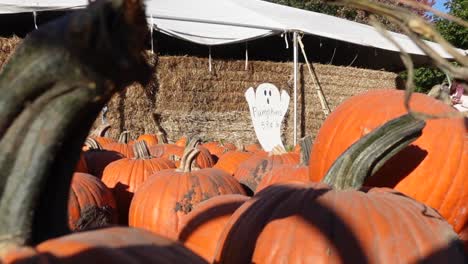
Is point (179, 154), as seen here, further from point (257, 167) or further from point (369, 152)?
point (369, 152)

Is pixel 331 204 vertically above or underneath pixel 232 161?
above

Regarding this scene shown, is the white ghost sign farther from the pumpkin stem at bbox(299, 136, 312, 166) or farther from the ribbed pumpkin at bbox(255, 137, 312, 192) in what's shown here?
the ribbed pumpkin at bbox(255, 137, 312, 192)

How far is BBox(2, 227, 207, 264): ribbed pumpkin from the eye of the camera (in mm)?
899

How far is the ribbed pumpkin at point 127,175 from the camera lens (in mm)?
4328

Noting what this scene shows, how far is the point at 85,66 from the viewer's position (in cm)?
86

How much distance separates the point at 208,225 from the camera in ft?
7.72

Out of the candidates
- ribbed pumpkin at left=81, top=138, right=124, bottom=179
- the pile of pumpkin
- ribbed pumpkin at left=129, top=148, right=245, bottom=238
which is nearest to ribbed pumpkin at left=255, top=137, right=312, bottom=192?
the pile of pumpkin

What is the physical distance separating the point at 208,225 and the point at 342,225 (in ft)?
2.73

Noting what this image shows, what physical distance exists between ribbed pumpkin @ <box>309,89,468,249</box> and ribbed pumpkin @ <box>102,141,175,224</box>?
2.05 meters

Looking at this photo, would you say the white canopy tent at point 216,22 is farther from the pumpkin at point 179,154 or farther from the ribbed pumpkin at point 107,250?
the ribbed pumpkin at point 107,250

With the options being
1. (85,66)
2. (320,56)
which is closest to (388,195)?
(85,66)

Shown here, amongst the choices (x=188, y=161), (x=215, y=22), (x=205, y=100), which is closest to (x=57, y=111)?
(x=188, y=161)

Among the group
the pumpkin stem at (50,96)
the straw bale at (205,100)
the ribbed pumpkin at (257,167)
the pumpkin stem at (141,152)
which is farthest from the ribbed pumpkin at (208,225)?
the straw bale at (205,100)

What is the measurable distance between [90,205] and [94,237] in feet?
7.84
